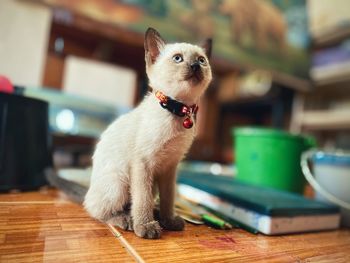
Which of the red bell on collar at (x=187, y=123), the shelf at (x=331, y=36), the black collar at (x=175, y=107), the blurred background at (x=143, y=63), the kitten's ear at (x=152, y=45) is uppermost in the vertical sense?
the shelf at (x=331, y=36)

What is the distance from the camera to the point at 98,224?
0.52 metres

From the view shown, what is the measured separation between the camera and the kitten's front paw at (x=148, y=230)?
1.56 feet

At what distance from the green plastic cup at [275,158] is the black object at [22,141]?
72 cm

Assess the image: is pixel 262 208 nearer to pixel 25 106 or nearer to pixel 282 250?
pixel 282 250

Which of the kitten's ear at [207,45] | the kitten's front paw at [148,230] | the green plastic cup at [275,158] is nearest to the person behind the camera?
the kitten's front paw at [148,230]

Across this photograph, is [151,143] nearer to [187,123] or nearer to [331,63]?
[187,123]

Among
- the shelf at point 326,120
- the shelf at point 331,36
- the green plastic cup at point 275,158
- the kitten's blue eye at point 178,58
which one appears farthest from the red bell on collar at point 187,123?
the shelf at point 331,36

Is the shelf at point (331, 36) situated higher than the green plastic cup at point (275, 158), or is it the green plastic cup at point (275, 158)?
the shelf at point (331, 36)

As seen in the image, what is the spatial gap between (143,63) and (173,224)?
1434mm

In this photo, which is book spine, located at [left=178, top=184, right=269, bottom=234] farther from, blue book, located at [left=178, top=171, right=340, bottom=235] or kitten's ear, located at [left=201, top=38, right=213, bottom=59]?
kitten's ear, located at [left=201, top=38, right=213, bottom=59]

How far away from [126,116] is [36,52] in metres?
0.63

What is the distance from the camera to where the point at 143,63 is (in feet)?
5.92

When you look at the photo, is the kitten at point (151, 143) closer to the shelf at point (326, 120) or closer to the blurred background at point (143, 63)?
the blurred background at point (143, 63)

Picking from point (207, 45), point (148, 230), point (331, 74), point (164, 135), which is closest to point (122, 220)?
point (148, 230)
